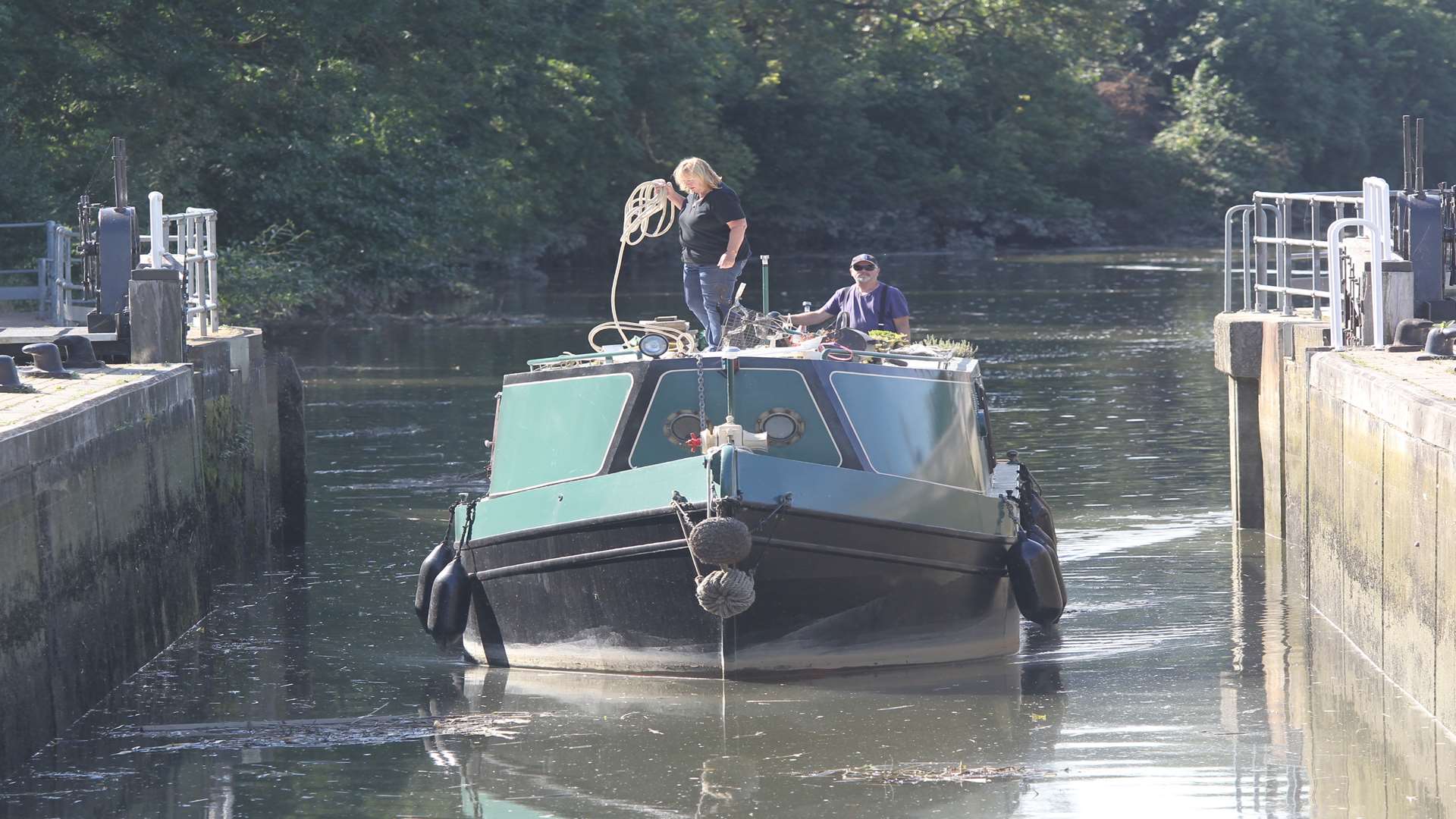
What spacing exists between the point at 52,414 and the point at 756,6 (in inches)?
2277

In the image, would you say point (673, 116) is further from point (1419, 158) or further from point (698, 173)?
point (698, 173)

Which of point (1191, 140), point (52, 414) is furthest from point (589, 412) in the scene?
point (1191, 140)

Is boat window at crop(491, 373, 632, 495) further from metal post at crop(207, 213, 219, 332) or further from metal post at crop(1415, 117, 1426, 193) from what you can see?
metal post at crop(1415, 117, 1426, 193)

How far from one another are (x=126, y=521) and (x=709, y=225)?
3820 millimetres

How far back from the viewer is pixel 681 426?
39.9 feet

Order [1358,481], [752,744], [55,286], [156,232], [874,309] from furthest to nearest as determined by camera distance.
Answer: [55,286] < [156,232] < [874,309] < [1358,481] < [752,744]

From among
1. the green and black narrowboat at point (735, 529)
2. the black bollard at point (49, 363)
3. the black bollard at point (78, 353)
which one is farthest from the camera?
the black bollard at point (78, 353)

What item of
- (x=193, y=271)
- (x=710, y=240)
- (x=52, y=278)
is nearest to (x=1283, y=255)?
(x=710, y=240)

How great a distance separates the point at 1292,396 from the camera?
1584cm

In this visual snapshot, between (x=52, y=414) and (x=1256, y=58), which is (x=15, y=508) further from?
(x=1256, y=58)

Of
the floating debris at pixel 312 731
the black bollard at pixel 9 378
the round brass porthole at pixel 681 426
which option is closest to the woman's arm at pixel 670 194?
the round brass porthole at pixel 681 426

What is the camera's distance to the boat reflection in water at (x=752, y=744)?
32.9 ft

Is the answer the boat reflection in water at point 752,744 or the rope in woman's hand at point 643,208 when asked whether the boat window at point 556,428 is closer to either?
the rope in woman's hand at point 643,208

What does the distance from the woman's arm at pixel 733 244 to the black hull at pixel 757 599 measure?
2.20 metres
